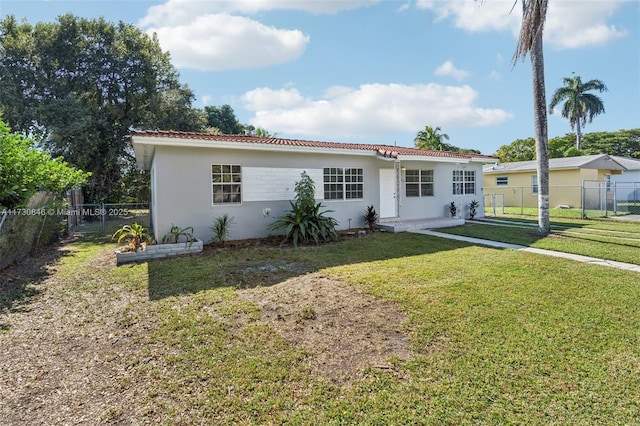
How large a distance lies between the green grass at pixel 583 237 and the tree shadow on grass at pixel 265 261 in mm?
1859

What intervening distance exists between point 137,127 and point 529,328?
2272cm

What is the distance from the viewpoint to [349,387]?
9.50 ft

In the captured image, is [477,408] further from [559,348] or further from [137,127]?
[137,127]

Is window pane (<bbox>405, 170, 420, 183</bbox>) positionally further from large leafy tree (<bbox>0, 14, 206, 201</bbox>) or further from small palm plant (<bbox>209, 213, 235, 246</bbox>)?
large leafy tree (<bbox>0, 14, 206, 201</bbox>)

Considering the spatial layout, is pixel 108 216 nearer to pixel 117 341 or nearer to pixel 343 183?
pixel 343 183

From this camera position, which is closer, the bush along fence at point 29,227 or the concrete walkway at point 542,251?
the concrete walkway at point 542,251

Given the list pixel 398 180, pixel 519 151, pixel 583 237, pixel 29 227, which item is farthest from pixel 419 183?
pixel 519 151

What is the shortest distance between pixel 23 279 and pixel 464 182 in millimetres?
15061

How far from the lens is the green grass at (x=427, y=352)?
2590 mm

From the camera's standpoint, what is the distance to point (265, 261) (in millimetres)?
7605

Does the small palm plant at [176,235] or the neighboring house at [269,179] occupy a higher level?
the neighboring house at [269,179]

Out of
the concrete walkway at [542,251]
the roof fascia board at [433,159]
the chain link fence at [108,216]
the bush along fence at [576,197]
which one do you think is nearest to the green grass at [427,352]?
the concrete walkway at [542,251]

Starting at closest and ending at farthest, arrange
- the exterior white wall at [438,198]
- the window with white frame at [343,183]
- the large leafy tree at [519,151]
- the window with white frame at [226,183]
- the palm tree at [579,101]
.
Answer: the window with white frame at [226,183] < the window with white frame at [343,183] < the exterior white wall at [438,198] < the palm tree at [579,101] < the large leafy tree at [519,151]

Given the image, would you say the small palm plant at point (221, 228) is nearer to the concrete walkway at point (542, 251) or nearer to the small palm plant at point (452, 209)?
the concrete walkway at point (542, 251)
